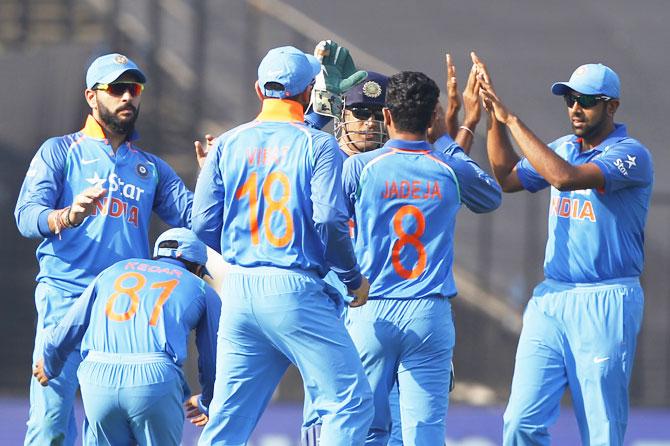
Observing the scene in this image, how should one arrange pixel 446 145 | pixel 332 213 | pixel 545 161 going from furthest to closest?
pixel 446 145 < pixel 545 161 < pixel 332 213

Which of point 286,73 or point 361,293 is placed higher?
point 286,73

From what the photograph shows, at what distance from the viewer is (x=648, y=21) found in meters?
7.74

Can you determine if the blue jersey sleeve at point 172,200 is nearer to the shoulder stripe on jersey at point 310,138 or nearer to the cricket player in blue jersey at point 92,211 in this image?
the cricket player in blue jersey at point 92,211

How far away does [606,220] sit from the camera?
5098 mm

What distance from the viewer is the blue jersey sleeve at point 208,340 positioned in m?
5.09

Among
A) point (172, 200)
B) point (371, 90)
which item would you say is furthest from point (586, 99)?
point (172, 200)

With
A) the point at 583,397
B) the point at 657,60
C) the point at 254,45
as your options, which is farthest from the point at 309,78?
the point at 657,60

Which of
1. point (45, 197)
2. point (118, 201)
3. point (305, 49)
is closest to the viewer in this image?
point (45, 197)

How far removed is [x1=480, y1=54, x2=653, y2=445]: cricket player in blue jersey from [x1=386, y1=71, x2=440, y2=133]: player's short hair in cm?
28

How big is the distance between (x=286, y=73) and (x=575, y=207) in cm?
121

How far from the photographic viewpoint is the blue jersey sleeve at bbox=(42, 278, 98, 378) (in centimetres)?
498

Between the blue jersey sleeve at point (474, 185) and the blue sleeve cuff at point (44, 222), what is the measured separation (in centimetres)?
149

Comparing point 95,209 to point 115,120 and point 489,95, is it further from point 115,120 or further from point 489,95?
point 489,95

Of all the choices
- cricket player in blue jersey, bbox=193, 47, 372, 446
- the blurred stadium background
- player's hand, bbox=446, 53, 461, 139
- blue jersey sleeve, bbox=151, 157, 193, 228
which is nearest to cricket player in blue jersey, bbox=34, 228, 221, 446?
cricket player in blue jersey, bbox=193, 47, 372, 446
